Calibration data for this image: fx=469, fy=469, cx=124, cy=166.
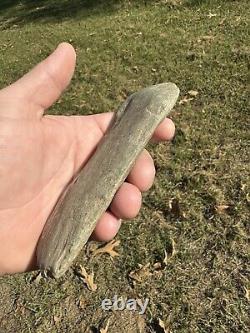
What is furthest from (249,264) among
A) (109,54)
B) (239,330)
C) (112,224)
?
(109,54)

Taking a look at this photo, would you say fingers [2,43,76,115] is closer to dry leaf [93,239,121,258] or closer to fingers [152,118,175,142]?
fingers [152,118,175,142]

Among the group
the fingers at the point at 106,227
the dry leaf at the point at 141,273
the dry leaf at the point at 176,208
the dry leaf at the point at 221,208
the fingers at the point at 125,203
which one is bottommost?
the dry leaf at the point at 141,273

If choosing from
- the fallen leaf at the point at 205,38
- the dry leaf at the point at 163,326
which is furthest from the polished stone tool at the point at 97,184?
the fallen leaf at the point at 205,38

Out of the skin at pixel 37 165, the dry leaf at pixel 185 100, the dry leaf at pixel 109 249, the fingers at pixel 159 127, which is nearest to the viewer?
the skin at pixel 37 165

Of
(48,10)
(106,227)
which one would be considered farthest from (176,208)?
(48,10)

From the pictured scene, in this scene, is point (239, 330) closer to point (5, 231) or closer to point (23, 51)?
point (5, 231)

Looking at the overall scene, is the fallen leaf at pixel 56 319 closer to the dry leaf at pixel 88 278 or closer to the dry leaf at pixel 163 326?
the dry leaf at pixel 88 278

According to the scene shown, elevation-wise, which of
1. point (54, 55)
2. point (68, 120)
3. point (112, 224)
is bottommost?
point (112, 224)
